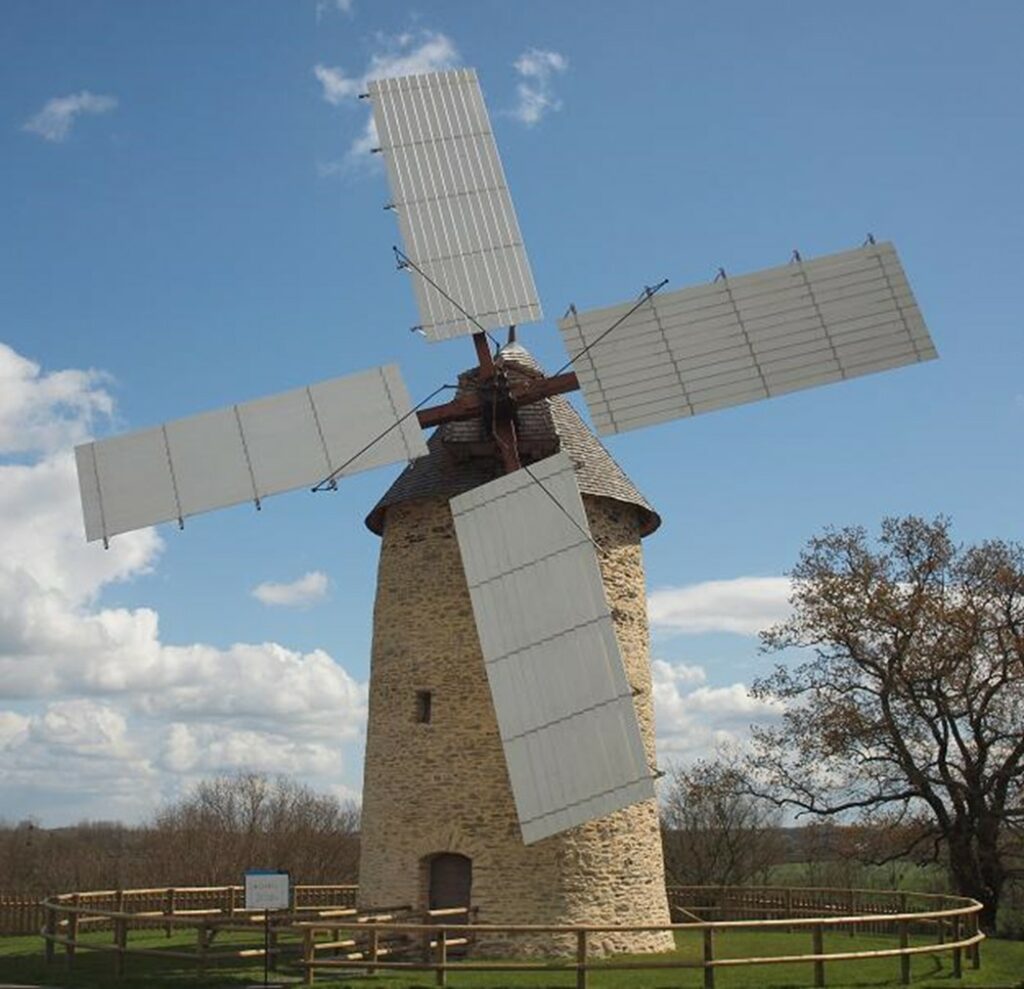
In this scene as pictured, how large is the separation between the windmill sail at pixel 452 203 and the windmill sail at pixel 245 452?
46.0 inches

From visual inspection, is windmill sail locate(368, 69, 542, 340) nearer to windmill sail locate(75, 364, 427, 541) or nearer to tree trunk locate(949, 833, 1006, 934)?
windmill sail locate(75, 364, 427, 541)

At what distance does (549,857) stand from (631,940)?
4.46ft

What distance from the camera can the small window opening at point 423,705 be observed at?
1480 centimetres

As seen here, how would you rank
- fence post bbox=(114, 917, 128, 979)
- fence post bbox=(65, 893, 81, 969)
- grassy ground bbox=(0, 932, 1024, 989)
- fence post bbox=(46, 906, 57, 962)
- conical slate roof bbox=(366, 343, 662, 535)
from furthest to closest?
conical slate roof bbox=(366, 343, 662, 535) < fence post bbox=(46, 906, 57, 962) < fence post bbox=(65, 893, 81, 969) < fence post bbox=(114, 917, 128, 979) < grassy ground bbox=(0, 932, 1024, 989)

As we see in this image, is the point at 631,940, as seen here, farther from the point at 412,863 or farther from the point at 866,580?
the point at 866,580

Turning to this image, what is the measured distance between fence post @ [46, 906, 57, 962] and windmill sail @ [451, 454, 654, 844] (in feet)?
19.9

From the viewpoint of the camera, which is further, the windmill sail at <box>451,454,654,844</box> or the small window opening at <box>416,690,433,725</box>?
the small window opening at <box>416,690,433,725</box>

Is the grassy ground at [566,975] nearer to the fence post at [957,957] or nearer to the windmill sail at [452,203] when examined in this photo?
the fence post at [957,957]

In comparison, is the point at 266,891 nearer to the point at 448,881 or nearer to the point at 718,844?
the point at 448,881

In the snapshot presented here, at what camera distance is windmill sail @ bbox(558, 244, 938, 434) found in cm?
1340

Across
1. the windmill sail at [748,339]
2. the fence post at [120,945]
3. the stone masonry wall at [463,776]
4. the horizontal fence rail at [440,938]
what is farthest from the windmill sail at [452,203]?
the fence post at [120,945]

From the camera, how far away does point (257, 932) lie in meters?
17.0

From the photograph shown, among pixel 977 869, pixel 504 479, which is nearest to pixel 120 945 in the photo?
pixel 504 479

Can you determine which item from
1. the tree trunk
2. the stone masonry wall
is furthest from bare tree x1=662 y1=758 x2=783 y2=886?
the stone masonry wall
